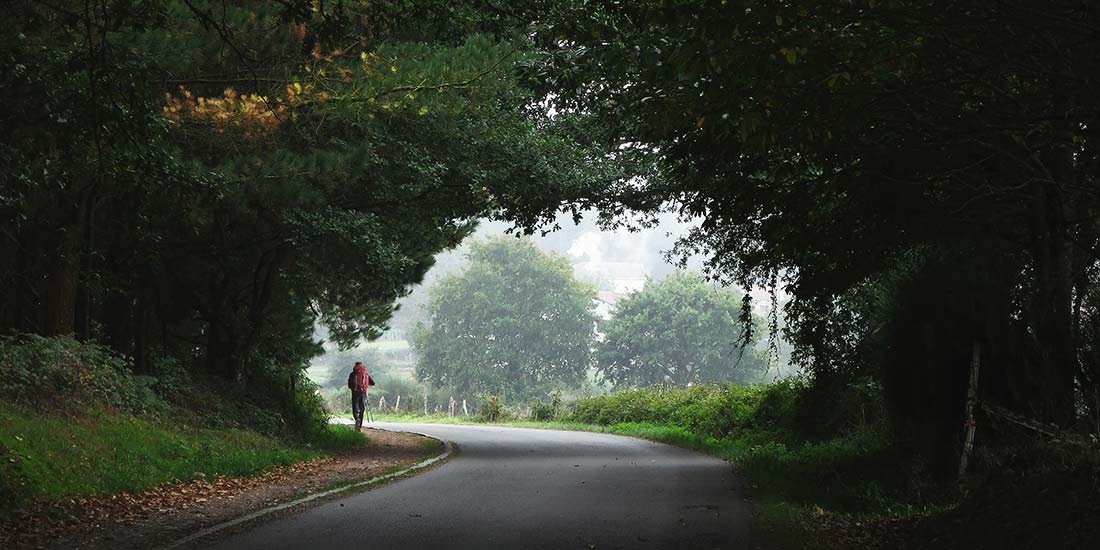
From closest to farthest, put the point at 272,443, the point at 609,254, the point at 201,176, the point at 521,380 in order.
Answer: the point at 201,176, the point at 272,443, the point at 521,380, the point at 609,254

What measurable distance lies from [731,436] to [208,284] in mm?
13044

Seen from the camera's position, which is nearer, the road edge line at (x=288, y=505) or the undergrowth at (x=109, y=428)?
the road edge line at (x=288, y=505)

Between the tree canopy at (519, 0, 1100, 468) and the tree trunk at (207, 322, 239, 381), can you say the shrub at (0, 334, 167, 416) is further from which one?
the tree canopy at (519, 0, 1100, 468)

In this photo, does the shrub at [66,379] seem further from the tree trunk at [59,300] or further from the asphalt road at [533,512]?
the asphalt road at [533,512]

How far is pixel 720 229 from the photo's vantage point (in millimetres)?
17578

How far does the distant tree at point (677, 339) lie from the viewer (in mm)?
67625

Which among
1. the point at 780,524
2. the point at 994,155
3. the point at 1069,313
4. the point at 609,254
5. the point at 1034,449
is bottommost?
the point at 780,524

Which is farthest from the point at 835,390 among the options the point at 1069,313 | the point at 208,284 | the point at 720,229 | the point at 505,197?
the point at 208,284

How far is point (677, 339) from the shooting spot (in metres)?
68.2

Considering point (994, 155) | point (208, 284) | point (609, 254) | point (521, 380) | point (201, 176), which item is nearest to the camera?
point (994, 155)

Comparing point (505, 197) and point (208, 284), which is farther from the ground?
point (505, 197)

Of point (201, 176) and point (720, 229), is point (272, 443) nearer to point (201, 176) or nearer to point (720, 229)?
point (201, 176)

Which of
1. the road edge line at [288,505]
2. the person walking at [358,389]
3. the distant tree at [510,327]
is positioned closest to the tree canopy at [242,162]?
the person walking at [358,389]

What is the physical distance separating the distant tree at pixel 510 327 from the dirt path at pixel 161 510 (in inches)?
2127
